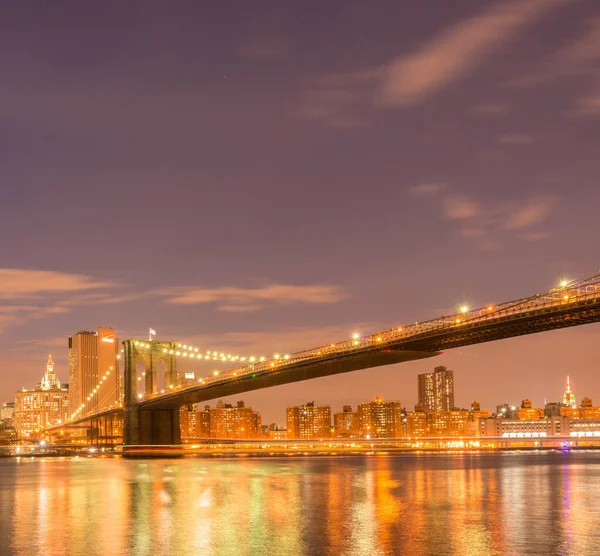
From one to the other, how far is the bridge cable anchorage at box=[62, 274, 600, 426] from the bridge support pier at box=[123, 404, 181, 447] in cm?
1775

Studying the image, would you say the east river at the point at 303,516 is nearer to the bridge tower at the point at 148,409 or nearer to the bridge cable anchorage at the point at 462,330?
the bridge cable anchorage at the point at 462,330

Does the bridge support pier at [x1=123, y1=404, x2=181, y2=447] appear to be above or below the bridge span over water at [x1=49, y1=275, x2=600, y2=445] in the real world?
below

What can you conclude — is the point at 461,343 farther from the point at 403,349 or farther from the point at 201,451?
the point at 201,451

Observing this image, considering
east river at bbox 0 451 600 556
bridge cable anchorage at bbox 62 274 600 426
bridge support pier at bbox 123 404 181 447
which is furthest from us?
bridge support pier at bbox 123 404 181 447

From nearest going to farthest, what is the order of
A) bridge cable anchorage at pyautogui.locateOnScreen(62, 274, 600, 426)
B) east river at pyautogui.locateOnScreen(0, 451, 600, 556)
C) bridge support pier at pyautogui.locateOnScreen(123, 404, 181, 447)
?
east river at pyautogui.locateOnScreen(0, 451, 600, 556) < bridge cable anchorage at pyautogui.locateOnScreen(62, 274, 600, 426) < bridge support pier at pyautogui.locateOnScreen(123, 404, 181, 447)

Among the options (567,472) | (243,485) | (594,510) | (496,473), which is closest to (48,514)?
(243,485)

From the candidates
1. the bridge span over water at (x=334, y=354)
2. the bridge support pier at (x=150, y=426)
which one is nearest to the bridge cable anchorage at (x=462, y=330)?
the bridge span over water at (x=334, y=354)

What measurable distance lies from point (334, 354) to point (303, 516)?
43344 millimetres

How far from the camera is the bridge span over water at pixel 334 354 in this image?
174 ft

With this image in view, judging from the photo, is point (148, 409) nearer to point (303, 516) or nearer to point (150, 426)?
point (150, 426)

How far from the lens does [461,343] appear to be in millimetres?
66250

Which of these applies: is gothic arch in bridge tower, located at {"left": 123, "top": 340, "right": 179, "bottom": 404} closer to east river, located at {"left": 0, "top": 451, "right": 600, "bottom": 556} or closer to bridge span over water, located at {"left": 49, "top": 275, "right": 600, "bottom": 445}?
bridge span over water, located at {"left": 49, "top": 275, "right": 600, "bottom": 445}

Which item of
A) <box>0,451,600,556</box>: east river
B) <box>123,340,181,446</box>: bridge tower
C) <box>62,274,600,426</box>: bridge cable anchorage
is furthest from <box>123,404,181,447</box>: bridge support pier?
<box>0,451,600,556</box>: east river

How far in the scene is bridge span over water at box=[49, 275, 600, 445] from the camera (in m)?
53.1
